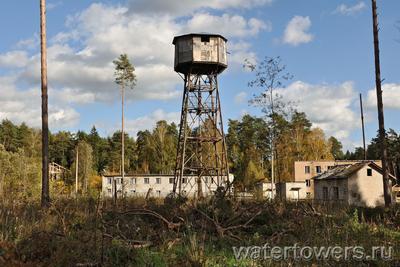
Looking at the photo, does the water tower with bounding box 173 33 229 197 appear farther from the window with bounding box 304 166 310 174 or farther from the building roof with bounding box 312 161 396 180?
the window with bounding box 304 166 310 174

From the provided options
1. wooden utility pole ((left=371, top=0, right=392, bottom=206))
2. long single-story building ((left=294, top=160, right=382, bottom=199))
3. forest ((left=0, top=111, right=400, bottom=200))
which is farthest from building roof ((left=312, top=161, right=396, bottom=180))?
wooden utility pole ((left=371, top=0, right=392, bottom=206))

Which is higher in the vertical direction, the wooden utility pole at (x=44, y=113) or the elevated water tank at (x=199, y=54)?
the elevated water tank at (x=199, y=54)

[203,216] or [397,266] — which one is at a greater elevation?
[203,216]

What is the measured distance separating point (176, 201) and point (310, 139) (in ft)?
195

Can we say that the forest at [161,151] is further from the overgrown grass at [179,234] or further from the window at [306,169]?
the overgrown grass at [179,234]

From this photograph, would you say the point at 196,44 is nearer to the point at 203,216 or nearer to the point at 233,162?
the point at 203,216

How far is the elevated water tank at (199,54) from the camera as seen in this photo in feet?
96.3

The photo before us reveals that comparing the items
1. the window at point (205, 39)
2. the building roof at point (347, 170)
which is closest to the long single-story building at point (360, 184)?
the building roof at point (347, 170)

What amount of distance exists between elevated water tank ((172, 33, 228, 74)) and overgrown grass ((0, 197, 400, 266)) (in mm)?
17435

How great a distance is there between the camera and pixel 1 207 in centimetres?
1316

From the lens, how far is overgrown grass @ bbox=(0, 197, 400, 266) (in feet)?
24.9

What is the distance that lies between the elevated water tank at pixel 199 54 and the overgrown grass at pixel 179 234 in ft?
57.2

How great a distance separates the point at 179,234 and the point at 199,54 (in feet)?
68.3

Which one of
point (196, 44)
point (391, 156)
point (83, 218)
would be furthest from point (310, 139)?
point (83, 218)
